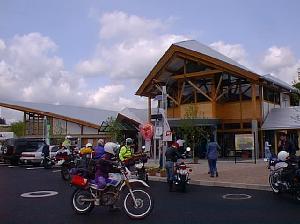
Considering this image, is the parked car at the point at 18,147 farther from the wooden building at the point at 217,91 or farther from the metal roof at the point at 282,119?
the metal roof at the point at 282,119

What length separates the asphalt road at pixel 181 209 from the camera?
8.70 metres

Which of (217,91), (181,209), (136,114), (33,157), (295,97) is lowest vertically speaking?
(181,209)

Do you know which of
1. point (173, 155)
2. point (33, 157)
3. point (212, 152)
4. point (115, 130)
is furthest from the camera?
point (115, 130)

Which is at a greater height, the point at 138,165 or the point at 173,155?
the point at 173,155

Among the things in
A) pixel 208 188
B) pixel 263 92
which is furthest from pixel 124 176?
pixel 263 92

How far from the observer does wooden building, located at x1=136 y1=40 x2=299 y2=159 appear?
102 feet

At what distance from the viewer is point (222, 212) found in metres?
9.55

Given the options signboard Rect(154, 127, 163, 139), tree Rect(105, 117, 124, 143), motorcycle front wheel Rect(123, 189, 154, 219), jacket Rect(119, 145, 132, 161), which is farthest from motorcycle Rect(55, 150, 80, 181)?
tree Rect(105, 117, 124, 143)

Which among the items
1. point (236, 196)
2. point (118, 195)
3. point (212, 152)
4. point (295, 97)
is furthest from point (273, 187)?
point (295, 97)

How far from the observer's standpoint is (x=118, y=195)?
30.0ft

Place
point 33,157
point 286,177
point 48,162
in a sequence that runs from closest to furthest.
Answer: point 286,177, point 48,162, point 33,157

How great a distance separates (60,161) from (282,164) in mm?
10039

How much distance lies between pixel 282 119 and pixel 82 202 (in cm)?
2480

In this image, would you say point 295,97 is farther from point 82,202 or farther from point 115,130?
point 82,202
